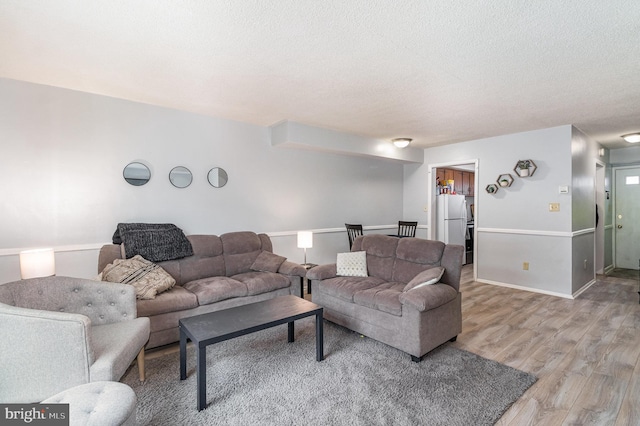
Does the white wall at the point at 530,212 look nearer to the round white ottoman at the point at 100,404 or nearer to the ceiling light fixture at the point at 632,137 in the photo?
the ceiling light fixture at the point at 632,137

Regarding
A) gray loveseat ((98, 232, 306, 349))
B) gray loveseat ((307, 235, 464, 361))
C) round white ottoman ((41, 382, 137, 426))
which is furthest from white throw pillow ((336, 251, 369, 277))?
round white ottoman ((41, 382, 137, 426))

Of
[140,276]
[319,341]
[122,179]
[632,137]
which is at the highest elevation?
[632,137]

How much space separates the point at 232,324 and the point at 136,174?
7.53 feet

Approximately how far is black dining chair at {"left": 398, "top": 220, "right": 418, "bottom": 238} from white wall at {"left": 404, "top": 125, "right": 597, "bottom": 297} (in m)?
1.09

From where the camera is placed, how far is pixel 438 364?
8.12 feet

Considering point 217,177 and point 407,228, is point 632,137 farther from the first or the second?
point 217,177

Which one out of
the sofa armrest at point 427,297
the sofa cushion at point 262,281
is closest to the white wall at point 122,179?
the sofa cushion at point 262,281

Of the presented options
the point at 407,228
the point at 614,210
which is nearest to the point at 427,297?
the point at 407,228

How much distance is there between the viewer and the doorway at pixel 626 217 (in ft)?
19.0

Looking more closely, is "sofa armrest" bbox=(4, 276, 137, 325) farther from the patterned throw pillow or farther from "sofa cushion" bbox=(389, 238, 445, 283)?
"sofa cushion" bbox=(389, 238, 445, 283)

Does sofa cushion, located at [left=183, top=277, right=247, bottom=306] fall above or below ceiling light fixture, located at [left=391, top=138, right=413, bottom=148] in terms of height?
below

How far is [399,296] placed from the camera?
2617 millimetres

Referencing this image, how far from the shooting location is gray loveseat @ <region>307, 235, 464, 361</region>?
251 centimetres

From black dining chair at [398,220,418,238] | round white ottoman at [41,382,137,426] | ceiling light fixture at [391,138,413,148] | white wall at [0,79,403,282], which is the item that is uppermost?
ceiling light fixture at [391,138,413,148]
